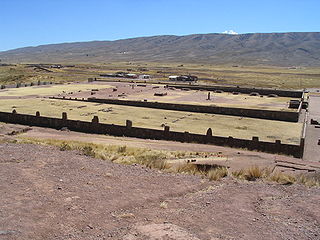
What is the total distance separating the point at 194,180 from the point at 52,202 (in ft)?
15.7

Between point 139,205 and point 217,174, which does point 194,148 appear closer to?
point 217,174

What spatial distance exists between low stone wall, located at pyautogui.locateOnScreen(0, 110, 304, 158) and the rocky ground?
11.6 meters

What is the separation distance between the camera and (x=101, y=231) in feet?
26.5

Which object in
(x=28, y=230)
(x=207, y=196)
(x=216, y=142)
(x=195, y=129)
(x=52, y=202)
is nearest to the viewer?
(x=28, y=230)

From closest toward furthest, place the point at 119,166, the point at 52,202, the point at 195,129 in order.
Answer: the point at 52,202 → the point at 119,166 → the point at 195,129

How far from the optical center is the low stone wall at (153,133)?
75.3ft

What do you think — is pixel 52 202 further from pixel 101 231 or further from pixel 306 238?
pixel 306 238

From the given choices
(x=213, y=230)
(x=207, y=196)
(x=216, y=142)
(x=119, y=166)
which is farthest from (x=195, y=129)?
(x=213, y=230)

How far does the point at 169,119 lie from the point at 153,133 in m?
12.1

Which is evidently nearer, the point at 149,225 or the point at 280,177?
the point at 149,225

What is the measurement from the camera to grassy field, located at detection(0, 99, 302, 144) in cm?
3244

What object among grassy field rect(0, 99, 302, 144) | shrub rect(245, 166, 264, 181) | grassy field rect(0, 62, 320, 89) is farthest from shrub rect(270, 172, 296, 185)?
grassy field rect(0, 62, 320, 89)


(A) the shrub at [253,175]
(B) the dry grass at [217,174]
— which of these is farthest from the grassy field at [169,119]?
(B) the dry grass at [217,174]

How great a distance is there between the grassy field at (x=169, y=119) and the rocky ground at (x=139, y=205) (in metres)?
19.2
